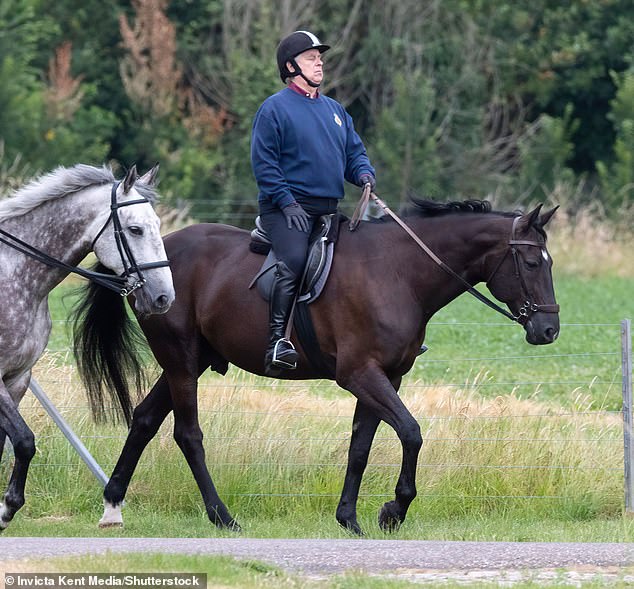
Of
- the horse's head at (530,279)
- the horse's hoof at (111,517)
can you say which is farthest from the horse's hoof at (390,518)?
the horse's hoof at (111,517)

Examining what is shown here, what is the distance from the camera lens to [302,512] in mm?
10266

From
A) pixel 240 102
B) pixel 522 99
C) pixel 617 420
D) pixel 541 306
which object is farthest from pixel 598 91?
pixel 541 306

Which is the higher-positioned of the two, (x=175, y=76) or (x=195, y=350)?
(x=195, y=350)

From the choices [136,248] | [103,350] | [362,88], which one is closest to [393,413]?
[136,248]

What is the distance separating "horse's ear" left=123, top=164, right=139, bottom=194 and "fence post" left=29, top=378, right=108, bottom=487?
2157 mm

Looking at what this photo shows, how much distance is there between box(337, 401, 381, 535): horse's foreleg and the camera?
9.05 m

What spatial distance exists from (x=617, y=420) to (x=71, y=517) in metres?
4.46

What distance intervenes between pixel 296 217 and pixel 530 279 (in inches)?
60.2

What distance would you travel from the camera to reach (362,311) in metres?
8.90

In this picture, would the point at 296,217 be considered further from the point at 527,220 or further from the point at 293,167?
the point at 527,220

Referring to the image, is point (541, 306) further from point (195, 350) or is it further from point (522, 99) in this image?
point (522, 99)

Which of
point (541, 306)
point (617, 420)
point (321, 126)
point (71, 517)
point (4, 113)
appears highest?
point (321, 126)

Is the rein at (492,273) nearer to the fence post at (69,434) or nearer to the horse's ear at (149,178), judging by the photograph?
the horse's ear at (149,178)

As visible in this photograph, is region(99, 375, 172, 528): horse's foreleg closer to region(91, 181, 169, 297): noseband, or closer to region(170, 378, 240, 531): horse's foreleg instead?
region(170, 378, 240, 531): horse's foreleg
